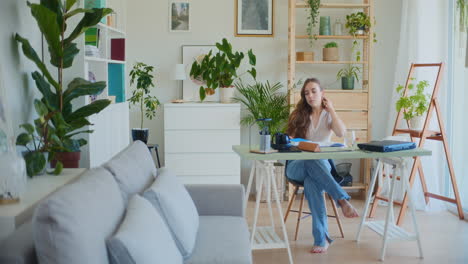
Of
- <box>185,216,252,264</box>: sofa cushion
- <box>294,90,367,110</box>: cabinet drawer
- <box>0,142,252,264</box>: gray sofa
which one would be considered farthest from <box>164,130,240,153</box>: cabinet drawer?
<box>185,216,252,264</box>: sofa cushion

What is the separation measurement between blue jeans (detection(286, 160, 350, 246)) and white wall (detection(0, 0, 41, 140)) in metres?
2.07

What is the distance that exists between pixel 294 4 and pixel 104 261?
4497mm

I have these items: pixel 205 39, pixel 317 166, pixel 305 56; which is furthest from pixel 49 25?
pixel 305 56

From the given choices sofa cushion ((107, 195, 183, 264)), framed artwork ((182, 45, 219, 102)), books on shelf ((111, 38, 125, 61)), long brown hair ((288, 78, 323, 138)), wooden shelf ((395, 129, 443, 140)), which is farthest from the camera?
framed artwork ((182, 45, 219, 102))

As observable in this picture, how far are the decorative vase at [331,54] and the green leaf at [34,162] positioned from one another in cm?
365

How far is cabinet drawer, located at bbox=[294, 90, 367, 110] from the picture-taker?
5.86 meters

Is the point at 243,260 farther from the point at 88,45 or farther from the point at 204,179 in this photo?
the point at 204,179

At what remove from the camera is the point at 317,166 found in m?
4.13

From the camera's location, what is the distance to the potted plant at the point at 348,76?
5.93 meters

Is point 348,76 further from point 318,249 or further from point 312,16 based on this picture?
point 318,249

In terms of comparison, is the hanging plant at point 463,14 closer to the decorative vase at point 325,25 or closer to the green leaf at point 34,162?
the decorative vase at point 325,25

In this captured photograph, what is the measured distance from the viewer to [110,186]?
7.14ft

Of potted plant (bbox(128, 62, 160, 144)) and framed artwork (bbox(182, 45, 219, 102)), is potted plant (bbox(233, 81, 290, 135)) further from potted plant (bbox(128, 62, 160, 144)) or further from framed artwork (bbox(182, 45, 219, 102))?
potted plant (bbox(128, 62, 160, 144))

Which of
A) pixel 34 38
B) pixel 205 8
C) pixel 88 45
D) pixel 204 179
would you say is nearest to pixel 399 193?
pixel 204 179
